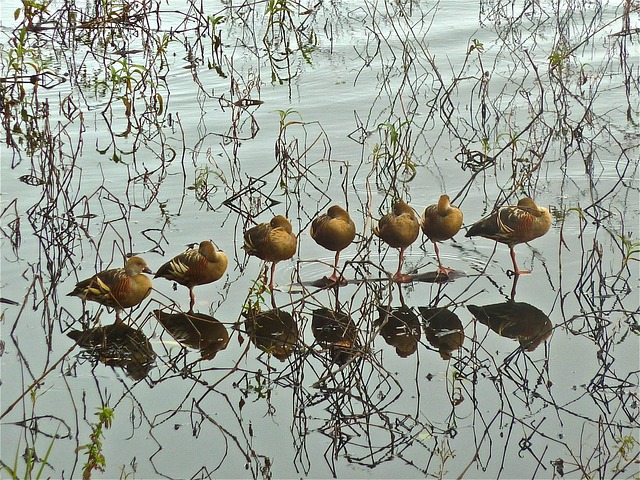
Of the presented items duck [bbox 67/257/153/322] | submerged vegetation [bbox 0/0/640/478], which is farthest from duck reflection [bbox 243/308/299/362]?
duck [bbox 67/257/153/322]

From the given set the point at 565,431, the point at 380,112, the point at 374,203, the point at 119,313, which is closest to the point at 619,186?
the point at 374,203

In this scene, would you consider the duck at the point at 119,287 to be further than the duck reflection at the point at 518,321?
Yes

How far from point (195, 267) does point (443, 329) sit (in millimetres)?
1768

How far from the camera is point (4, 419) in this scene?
214 inches

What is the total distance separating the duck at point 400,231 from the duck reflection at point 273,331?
3.12 feet

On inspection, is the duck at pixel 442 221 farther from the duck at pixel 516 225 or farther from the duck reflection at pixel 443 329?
the duck reflection at pixel 443 329

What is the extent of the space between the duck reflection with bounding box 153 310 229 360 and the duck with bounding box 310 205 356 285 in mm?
983

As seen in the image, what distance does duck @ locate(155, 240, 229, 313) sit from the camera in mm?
6844

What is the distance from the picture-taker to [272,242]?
278 inches

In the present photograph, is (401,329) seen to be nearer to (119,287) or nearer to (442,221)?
(442,221)

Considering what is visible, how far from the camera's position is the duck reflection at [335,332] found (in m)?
6.00

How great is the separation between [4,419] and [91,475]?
0.79 metres

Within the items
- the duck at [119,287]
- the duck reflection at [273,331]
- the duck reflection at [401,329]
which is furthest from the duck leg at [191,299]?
the duck reflection at [401,329]

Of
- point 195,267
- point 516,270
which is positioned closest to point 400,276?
point 516,270
